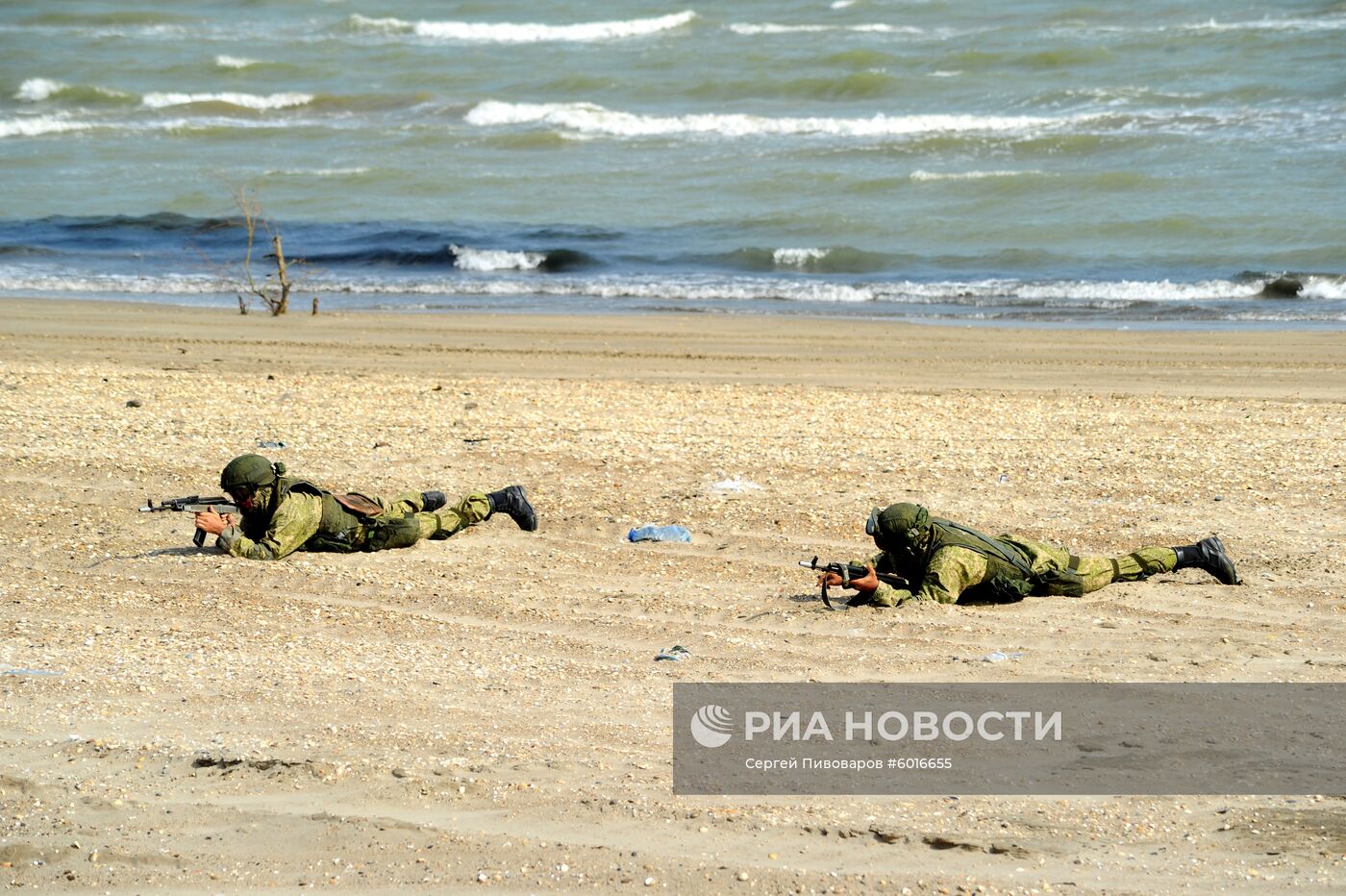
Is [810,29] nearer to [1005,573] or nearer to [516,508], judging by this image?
[516,508]

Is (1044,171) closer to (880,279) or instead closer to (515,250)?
(880,279)

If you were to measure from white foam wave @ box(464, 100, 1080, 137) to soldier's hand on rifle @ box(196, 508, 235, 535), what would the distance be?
25.1 metres

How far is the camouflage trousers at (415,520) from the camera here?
812 cm

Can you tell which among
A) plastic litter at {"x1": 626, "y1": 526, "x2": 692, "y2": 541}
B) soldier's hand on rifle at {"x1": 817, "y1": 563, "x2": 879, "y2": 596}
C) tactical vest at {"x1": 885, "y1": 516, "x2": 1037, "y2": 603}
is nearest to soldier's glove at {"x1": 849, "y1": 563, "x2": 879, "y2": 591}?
soldier's hand on rifle at {"x1": 817, "y1": 563, "x2": 879, "y2": 596}

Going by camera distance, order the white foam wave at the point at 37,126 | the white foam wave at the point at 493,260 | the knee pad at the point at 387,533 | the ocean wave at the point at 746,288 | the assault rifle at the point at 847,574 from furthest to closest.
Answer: the white foam wave at the point at 37,126 → the white foam wave at the point at 493,260 → the ocean wave at the point at 746,288 → the knee pad at the point at 387,533 → the assault rifle at the point at 847,574

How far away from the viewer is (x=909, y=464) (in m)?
10.0

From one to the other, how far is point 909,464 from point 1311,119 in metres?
22.4

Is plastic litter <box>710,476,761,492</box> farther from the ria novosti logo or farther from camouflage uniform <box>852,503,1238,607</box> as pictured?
the ria novosti logo

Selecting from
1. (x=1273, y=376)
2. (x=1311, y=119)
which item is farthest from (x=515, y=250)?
(x=1311, y=119)

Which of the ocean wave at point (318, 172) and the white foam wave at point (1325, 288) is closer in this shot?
the white foam wave at point (1325, 288)

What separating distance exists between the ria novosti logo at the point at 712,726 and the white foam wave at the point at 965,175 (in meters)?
21.7

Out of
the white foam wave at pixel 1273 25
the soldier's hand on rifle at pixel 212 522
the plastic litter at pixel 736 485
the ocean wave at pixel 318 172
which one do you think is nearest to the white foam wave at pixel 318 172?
the ocean wave at pixel 318 172

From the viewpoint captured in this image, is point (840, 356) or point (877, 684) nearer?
point (877, 684)

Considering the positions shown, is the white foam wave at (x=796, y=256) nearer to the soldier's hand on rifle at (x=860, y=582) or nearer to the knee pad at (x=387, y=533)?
the knee pad at (x=387, y=533)
